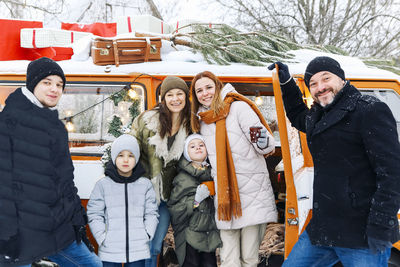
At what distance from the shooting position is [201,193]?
2545mm

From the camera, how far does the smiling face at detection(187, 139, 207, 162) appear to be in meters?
2.62

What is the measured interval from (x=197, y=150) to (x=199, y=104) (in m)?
0.44

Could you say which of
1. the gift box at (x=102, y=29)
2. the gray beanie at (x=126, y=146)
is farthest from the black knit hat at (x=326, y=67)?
the gift box at (x=102, y=29)

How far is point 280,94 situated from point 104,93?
65.6 inches

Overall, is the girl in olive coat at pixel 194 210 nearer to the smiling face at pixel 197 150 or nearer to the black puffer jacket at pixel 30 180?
the smiling face at pixel 197 150

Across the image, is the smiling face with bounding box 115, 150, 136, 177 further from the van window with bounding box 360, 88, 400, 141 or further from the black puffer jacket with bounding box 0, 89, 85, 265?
the van window with bounding box 360, 88, 400, 141

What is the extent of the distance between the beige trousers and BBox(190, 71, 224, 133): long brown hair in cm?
90

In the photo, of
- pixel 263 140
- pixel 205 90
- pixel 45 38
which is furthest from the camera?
pixel 45 38

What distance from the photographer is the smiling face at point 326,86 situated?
197cm

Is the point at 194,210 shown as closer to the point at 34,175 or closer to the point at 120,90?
the point at 34,175

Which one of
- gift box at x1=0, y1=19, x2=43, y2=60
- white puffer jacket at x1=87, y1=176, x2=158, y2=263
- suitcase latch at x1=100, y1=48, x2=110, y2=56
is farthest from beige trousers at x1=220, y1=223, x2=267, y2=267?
gift box at x1=0, y1=19, x2=43, y2=60

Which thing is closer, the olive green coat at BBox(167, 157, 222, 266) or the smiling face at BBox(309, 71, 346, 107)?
the smiling face at BBox(309, 71, 346, 107)

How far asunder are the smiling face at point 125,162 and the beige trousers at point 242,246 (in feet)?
2.96

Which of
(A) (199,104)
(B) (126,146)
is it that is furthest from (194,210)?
(A) (199,104)
